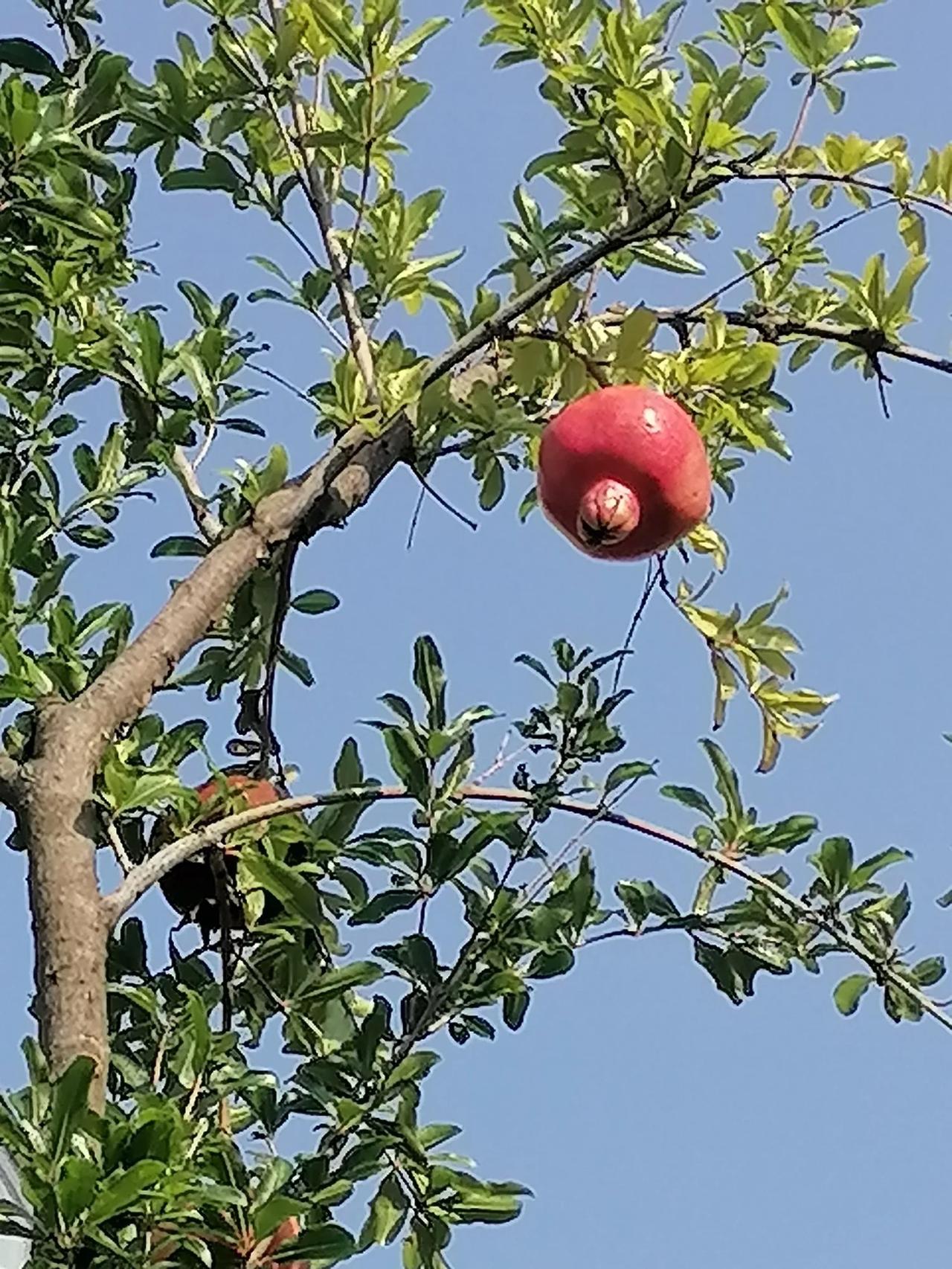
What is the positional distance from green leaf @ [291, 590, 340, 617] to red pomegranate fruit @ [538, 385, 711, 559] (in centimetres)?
19

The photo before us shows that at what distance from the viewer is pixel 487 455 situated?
1.52 meters

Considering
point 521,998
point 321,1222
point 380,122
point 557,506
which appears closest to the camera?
point 321,1222

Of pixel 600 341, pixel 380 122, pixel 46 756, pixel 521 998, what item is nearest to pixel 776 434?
pixel 600 341

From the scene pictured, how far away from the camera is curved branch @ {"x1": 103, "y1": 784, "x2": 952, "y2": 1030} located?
3.84 feet

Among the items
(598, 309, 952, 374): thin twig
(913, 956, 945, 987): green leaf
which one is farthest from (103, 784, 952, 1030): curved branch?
(598, 309, 952, 374): thin twig

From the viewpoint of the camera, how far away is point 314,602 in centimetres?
147

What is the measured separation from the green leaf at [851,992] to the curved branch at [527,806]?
2 cm

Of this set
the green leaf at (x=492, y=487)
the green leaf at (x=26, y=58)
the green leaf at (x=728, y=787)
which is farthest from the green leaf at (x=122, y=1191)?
the green leaf at (x=26, y=58)

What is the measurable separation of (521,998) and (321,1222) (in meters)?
0.21

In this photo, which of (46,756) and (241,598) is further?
(241,598)

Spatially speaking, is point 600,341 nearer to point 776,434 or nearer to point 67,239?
point 776,434

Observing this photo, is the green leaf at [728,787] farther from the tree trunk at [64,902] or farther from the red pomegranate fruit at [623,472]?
the tree trunk at [64,902]

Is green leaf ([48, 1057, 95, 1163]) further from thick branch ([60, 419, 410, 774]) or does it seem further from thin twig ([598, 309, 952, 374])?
thin twig ([598, 309, 952, 374])

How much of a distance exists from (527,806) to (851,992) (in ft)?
0.87
